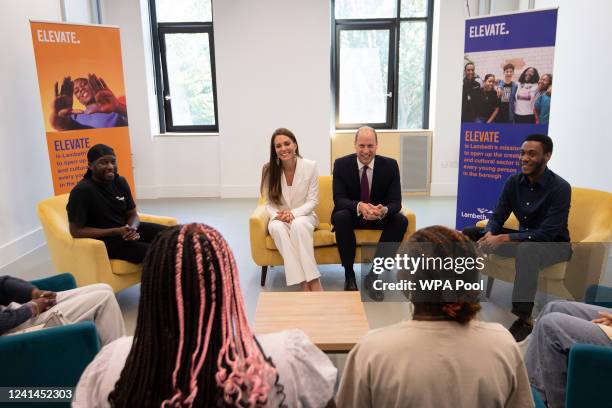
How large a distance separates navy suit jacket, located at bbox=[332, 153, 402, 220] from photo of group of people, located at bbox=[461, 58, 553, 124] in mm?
1337

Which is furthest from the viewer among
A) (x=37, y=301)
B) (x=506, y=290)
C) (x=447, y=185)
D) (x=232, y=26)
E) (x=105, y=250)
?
(x=447, y=185)

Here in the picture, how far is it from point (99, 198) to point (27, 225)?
7.41 feet

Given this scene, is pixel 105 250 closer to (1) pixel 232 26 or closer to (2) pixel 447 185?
(1) pixel 232 26

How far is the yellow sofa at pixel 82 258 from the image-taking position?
3045 mm

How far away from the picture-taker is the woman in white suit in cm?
343

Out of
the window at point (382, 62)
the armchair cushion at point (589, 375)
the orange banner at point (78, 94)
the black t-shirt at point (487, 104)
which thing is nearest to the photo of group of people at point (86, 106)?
the orange banner at point (78, 94)

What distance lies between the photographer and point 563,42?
5.30 meters

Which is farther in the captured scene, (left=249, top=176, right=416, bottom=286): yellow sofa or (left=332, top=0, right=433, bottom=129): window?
(left=332, top=0, right=433, bottom=129): window

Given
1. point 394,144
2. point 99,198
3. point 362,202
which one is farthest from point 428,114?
point 99,198

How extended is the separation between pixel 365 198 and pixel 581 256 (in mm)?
1548

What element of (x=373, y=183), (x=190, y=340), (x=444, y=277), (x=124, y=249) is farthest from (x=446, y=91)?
(x=190, y=340)

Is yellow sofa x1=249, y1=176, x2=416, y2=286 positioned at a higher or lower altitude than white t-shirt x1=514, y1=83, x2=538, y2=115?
lower

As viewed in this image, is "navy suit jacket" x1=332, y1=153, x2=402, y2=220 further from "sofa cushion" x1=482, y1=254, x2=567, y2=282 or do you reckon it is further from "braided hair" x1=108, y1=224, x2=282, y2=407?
"braided hair" x1=108, y1=224, x2=282, y2=407

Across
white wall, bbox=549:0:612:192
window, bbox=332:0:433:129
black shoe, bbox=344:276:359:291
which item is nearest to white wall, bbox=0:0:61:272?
black shoe, bbox=344:276:359:291
